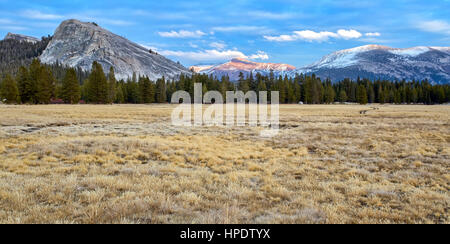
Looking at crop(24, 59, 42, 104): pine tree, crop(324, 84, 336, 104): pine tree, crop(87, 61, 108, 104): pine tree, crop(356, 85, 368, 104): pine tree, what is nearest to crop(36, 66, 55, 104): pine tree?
crop(24, 59, 42, 104): pine tree

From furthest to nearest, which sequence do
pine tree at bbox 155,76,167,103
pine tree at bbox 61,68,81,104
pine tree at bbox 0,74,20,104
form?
pine tree at bbox 155,76,167,103 < pine tree at bbox 61,68,81,104 < pine tree at bbox 0,74,20,104

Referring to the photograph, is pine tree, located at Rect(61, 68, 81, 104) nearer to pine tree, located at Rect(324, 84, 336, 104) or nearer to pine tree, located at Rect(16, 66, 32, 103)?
pine tree, located at Rect(16, 66, 32, 103)

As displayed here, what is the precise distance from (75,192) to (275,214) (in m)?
5.88

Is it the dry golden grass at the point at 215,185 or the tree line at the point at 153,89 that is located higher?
the tree line at the point at 153,89

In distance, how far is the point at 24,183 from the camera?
8.10 m

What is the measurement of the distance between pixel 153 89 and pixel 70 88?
33829 mm

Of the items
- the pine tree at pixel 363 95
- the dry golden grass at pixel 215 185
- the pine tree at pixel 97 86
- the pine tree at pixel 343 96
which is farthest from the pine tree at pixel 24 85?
the pine tree at pixel 343 96

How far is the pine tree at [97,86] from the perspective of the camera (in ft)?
272

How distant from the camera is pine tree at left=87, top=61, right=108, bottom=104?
8281 centimetres

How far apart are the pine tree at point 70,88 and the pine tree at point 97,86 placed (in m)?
4.61

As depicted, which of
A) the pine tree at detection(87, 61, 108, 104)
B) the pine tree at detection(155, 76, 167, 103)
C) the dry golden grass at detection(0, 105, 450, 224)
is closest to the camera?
the dry golden grass at detection(0, 105, 450, 224)

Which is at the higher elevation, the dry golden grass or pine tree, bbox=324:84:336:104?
pine tree, bbox=324:84:336:104

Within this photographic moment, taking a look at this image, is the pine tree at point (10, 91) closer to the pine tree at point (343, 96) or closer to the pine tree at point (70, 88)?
the pine tree at point (70, 88)
